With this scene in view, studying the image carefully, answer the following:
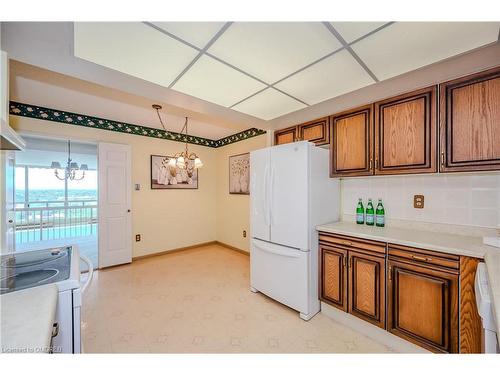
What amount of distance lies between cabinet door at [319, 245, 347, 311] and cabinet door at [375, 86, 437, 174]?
2.89 ft

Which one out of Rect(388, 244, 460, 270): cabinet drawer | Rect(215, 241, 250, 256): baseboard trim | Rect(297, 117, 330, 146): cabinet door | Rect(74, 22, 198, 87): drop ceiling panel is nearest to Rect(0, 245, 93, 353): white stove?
Rect(74, 22, 198, 87): drop ceiling panel

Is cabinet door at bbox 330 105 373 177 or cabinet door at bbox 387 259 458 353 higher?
cabinet door at bbox 330 105 373 177

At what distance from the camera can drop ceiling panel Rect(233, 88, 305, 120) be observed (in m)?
2.12

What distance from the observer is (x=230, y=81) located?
6.02ft

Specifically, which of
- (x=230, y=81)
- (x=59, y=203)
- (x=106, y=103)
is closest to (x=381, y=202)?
(x=230, y=81)

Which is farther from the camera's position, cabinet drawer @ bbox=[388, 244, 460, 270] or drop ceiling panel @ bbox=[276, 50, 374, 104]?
drop ceiling panel @ bbox=[276, 50, 374, 104]

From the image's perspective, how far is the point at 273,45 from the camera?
1.36 m

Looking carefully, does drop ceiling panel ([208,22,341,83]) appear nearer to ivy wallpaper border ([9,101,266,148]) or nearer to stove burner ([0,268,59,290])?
stove burner ([0,268,59,290])

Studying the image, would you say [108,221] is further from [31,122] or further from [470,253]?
[470,253]

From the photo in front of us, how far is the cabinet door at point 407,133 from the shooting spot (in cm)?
165

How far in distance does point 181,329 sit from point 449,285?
2125 millimetres

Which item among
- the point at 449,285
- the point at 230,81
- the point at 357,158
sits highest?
the point at 230,81

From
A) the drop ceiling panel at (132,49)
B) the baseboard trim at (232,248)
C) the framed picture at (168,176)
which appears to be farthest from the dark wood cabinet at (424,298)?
the framed picture at (168,176)

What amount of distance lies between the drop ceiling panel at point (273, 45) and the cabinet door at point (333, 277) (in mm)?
1661
